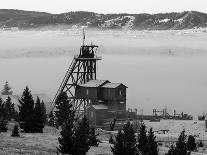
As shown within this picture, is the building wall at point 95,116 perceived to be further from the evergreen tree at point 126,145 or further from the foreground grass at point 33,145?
the evergreen tree at point 126,145

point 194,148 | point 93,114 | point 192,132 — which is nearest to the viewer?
point 194,148

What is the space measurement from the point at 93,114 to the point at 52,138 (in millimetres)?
32053

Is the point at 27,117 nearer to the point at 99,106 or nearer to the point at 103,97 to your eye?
the point at 99,106

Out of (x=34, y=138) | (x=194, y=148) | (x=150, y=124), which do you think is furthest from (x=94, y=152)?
(x=150, y=124)

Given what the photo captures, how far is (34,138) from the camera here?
52.6 metres

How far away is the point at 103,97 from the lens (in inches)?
3543

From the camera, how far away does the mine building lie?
87.7 metres

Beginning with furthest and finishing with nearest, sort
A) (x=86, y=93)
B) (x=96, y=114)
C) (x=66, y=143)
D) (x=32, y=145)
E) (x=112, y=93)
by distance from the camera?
1. (x=86, y=93)
2. (x=112, y=93)
3. (x=96, y=114)
4. (x=32, y=145)
5. (x=66, y=143)

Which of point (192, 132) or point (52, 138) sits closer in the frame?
point (52, 138)

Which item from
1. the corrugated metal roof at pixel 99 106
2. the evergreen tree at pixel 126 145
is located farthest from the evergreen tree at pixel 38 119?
the corrugated metal roof at pixel 99 106

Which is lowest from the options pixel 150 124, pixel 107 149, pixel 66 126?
pixel 150 124

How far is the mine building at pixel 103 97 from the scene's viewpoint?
3452 inches

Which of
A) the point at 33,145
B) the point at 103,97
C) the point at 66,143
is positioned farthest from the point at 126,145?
the point at 103,97

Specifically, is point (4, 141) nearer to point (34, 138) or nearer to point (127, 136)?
point (34, 138)
